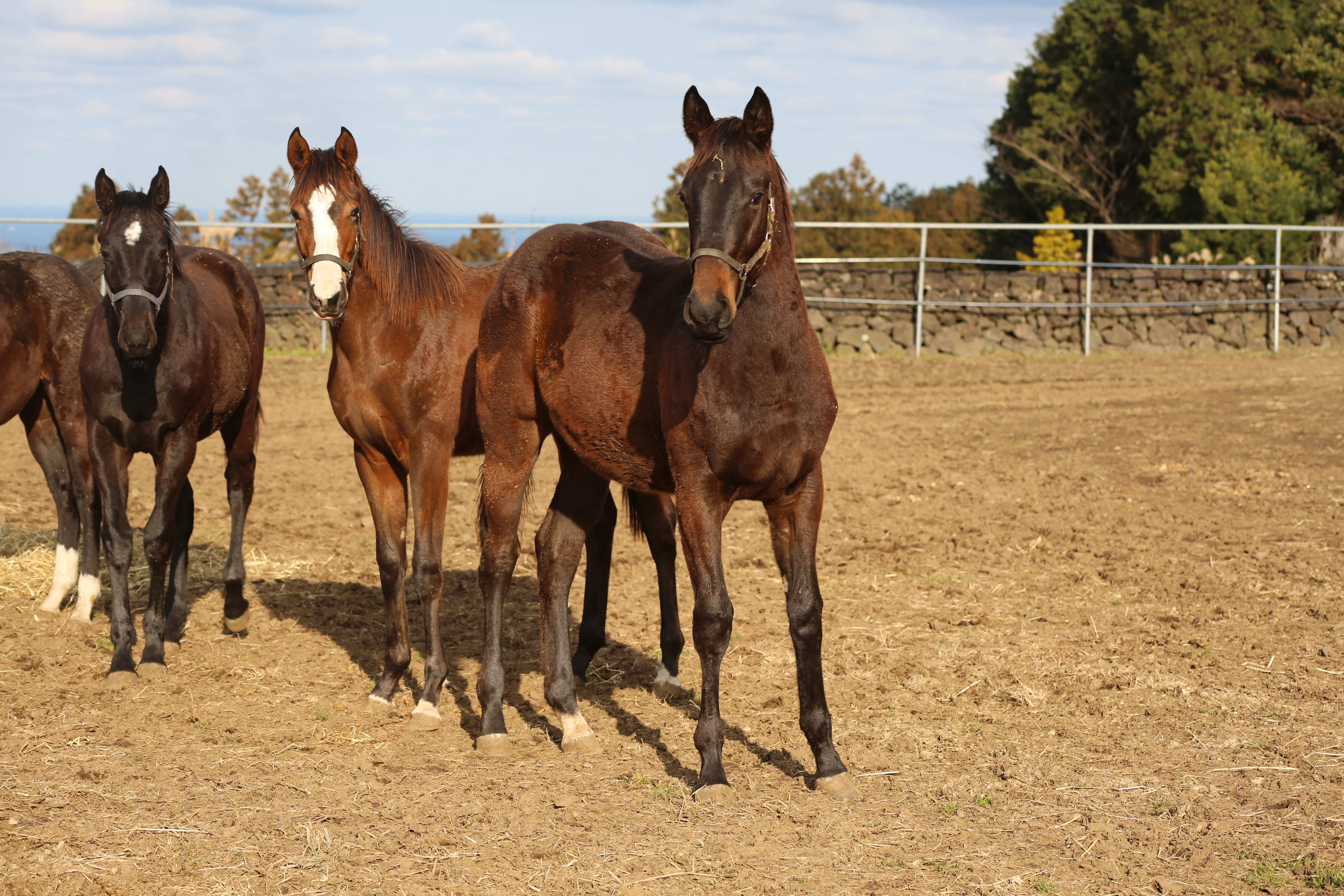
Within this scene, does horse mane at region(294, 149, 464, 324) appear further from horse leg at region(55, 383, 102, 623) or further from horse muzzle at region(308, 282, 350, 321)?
horse leg at region(55, 383, 102, 623)

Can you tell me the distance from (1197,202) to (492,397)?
2154 cm

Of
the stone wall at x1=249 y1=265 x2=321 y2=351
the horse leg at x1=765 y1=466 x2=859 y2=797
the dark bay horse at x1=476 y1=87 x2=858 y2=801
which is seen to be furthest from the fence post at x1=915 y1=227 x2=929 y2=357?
the horse leg at x1=765 y1=466 x2=859 y2=797

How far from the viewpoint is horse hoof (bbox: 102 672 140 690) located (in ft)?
16.8

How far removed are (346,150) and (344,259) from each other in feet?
1.62

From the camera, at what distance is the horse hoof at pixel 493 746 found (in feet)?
14.7

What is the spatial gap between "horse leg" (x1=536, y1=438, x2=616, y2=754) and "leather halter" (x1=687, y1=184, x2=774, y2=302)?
1.35m

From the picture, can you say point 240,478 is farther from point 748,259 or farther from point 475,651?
point 748,259

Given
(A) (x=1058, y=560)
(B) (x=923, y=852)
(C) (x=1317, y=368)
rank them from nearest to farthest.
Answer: (B) (x=923, y=852) < (A) (x=1058, y=560) < (C) (x=1317, y=368)

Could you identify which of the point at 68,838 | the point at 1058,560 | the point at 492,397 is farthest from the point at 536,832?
the point at 1058,560

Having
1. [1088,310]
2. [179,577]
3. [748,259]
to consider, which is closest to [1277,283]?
[1088,310]

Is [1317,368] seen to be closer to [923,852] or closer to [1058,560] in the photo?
[1058,560]

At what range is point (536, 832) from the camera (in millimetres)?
3625

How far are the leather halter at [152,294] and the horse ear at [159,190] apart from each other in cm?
27

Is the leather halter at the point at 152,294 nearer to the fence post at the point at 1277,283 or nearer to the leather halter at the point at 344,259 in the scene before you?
the leather halter at the point at 344,259
